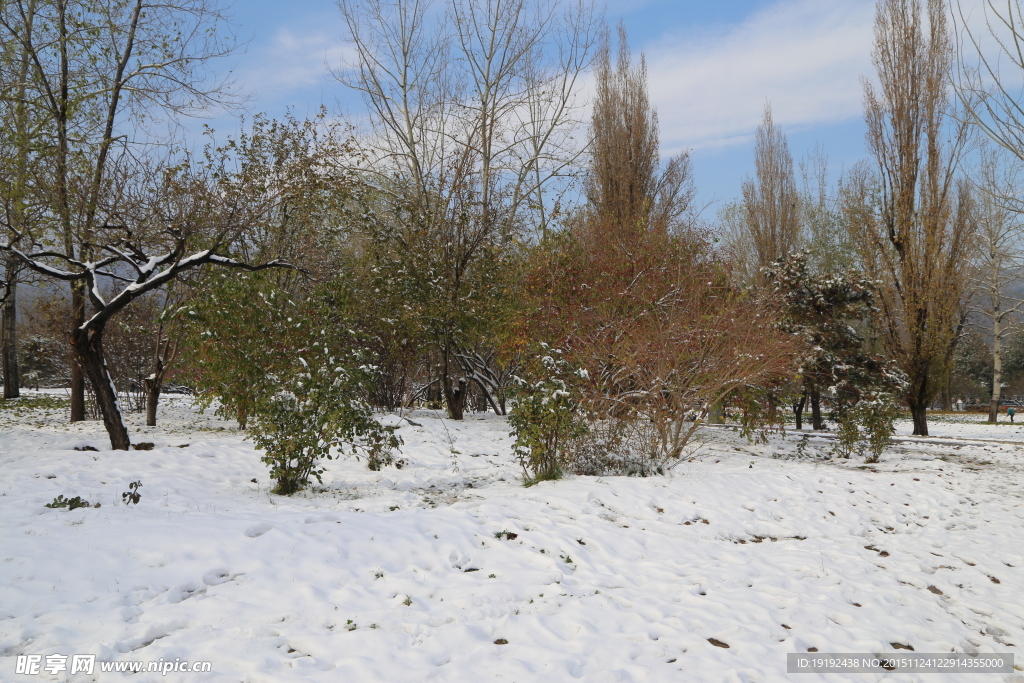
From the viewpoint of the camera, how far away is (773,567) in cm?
497

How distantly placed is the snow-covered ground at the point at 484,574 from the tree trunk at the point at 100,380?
937 millimetres

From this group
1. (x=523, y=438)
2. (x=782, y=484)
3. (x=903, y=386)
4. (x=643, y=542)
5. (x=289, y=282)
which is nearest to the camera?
(x=643, y=542)

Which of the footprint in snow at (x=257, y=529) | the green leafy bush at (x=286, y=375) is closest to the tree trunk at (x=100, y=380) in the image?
the green leafy bush at (x=286, y=375)

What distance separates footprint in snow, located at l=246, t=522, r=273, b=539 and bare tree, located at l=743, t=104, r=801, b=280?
865 inches

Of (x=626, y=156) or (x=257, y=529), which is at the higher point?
(x=626, y=156)

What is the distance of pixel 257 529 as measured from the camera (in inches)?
181

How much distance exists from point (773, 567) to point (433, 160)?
15.7 metres

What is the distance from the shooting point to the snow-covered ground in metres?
3.26

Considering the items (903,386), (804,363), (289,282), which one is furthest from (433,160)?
(903,386)

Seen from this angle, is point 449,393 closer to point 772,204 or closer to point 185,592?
point 185,592

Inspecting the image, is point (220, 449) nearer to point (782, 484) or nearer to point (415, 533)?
point (415, 533)

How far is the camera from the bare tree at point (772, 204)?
80.6 ft

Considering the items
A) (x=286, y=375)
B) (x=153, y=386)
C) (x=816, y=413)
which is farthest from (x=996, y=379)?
(x=153, y=386)

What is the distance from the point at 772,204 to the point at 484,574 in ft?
82.3
